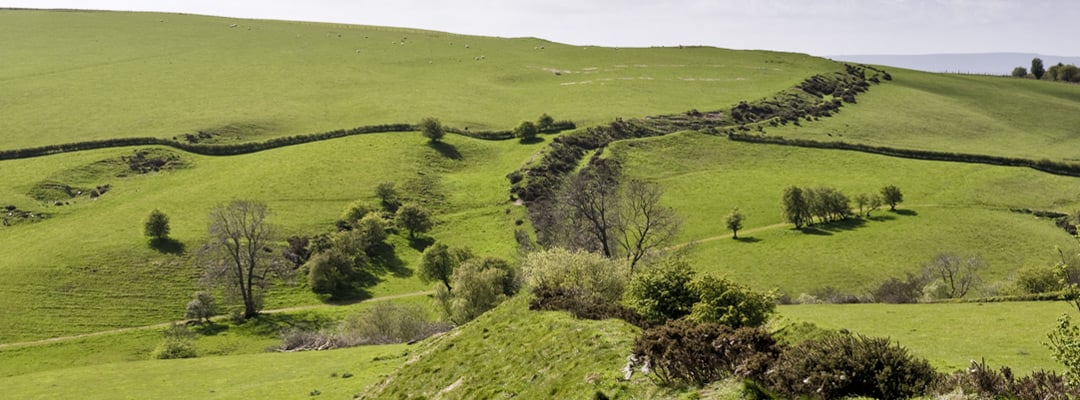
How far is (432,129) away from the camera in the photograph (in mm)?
136125

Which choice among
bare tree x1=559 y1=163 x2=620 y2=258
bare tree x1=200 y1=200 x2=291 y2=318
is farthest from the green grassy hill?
bare tree x1=559 y1=163 x2=620 y2=258

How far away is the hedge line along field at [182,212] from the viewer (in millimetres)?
78438

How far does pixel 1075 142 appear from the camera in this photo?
6220 inches

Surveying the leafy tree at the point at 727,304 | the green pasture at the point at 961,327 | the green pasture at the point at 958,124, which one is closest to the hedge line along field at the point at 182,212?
the green pasture at the point at 961,327

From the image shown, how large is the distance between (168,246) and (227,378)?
174 feet

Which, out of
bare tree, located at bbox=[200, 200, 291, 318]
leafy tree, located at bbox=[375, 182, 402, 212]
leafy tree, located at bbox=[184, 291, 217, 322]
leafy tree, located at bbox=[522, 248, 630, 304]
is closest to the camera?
leafy tree, located at bbox=[522, 248, 630, 304]

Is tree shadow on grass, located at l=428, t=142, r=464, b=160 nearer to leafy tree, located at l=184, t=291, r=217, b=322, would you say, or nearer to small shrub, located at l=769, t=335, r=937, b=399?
leafy tree, located at l=184, t=291, r=217, b=322

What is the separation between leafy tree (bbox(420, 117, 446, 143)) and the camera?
5354 inches

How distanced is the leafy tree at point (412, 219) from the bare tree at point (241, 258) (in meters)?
18.2

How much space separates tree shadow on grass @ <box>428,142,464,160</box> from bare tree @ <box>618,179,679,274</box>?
35.3 meters

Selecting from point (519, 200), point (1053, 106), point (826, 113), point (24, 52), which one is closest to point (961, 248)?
point (519, 200)

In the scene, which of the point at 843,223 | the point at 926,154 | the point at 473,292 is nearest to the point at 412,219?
A: the point at 473,292

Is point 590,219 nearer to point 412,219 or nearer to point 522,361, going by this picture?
point 412,219

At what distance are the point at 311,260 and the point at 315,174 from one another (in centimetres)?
3400
